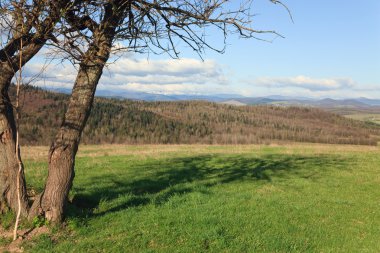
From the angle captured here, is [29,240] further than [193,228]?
No

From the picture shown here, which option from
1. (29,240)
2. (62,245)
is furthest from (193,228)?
(29,240)

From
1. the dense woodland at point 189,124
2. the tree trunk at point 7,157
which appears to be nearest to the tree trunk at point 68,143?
the tree trunk at point 7,157

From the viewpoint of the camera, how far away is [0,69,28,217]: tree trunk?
7.69 m

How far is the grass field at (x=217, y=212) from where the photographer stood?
7.20m

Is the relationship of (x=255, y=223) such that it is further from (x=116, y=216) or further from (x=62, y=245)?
(x=62, y=245)

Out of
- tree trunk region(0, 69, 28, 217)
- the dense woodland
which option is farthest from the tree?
the dense woodland

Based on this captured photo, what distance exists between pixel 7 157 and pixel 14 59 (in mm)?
2034

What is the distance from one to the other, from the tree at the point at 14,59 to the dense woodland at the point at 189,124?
89.5 ft

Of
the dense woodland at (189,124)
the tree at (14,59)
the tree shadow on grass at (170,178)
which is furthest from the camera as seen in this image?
the dense woodland at (189,124)

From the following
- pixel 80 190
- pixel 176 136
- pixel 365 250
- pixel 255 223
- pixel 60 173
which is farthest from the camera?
pixel 176 136

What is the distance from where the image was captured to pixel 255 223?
8.50 metres

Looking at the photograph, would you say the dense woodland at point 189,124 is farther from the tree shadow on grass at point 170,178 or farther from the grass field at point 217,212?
the grass field at point 217,212

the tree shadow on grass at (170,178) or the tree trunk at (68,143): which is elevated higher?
the tree trunk at (68,143)

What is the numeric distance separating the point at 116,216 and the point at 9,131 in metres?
3.00
